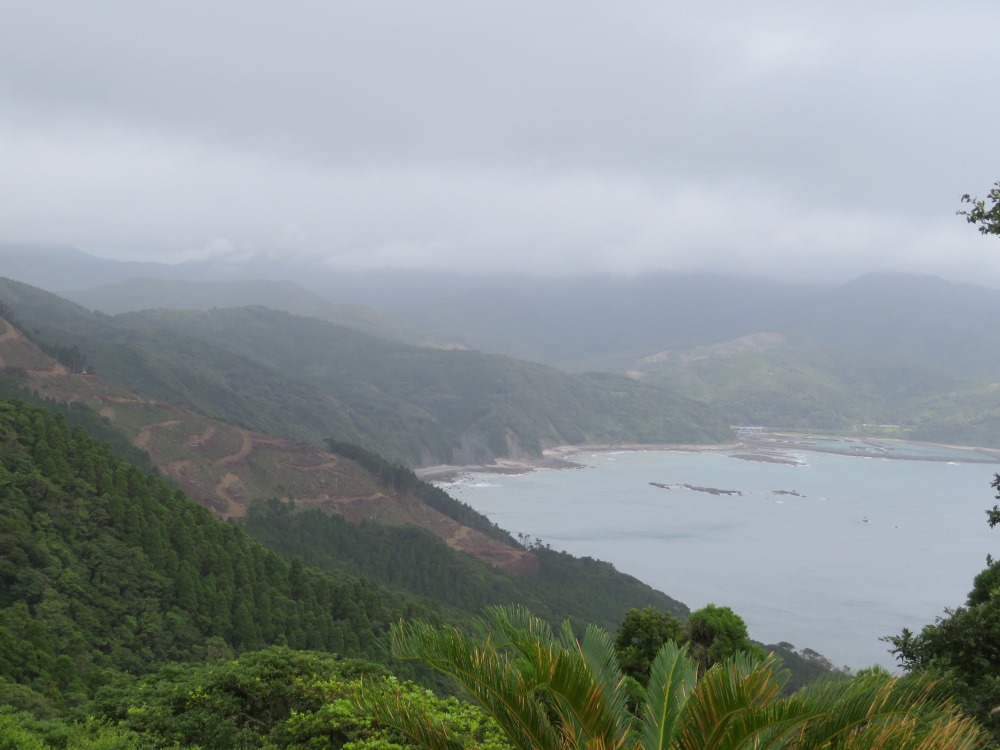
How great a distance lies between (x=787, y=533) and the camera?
330 feet

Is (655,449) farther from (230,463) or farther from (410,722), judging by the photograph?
(410,722)

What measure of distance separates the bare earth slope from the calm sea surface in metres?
19.1

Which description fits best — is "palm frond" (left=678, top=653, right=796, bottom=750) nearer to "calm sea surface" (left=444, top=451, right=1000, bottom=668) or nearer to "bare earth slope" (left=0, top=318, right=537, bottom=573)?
"calm sea surface" (left=444, top=451, right=1000, bottom=668)

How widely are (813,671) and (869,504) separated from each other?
79.9 meters

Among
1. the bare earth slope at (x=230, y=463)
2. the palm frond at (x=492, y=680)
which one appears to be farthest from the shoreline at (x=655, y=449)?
the palm frond at (x=492, y=680)

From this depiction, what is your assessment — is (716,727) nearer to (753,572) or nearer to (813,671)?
(813,671)

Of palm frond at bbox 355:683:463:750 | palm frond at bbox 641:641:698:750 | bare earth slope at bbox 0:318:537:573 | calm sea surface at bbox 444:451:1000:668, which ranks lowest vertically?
calm sea surface at bbox 444:451:1000:668

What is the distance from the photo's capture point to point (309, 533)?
215ft

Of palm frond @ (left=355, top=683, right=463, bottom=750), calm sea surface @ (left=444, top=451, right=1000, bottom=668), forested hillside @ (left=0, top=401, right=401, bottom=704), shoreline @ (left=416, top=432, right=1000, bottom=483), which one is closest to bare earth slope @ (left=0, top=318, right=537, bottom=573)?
calm sea surface @ (left=444, top=451, right=1000, bottom=668)

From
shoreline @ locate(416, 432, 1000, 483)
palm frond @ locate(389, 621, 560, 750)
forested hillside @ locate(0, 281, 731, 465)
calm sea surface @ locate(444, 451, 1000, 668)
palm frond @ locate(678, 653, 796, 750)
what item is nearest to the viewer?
palm frond @ locate(678, 653, 796, 750)

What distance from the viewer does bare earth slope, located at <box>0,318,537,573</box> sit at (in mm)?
68500

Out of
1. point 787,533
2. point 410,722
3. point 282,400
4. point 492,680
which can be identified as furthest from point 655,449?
point 492,680

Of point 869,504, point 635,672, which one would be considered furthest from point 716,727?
point 869,504

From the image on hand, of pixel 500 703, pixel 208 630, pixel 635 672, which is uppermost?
pixel 500 703
